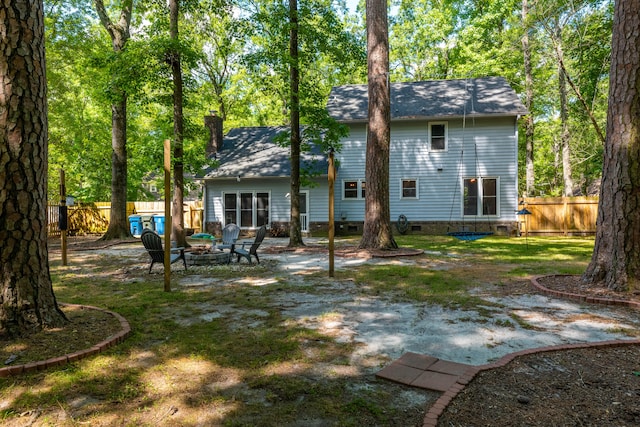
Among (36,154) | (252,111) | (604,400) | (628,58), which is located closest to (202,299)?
(36,154)

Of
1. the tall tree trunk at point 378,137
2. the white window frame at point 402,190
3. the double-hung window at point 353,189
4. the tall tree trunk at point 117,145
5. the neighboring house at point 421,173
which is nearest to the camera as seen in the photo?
the tall tree trunk at point 378,137

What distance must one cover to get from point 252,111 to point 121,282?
26.7 m

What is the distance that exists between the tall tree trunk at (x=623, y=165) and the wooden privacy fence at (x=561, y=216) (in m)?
12.2

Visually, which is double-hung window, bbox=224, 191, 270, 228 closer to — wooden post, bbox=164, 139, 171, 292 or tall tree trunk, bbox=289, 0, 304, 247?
tall tree trunk, bbox=289, 0, 304, 247

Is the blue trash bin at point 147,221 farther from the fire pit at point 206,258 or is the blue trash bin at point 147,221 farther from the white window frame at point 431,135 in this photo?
the white window frame at point 431,135

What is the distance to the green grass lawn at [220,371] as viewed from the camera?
102 inches

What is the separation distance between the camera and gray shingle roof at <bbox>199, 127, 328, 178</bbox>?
1845 cm

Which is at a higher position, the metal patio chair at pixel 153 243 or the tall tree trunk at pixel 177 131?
the tall tree trunk at pixel 177 131

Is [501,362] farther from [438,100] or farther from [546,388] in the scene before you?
[438,100]

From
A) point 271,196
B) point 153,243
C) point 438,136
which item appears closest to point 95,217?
point 271,196

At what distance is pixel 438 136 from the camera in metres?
18.5

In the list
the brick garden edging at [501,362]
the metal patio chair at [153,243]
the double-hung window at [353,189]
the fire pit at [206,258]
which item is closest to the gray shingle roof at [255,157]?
the double-hung window at [353,189]

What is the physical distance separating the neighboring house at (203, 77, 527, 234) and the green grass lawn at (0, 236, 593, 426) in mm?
11848

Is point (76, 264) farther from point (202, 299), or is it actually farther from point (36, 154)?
point (36, 154)
